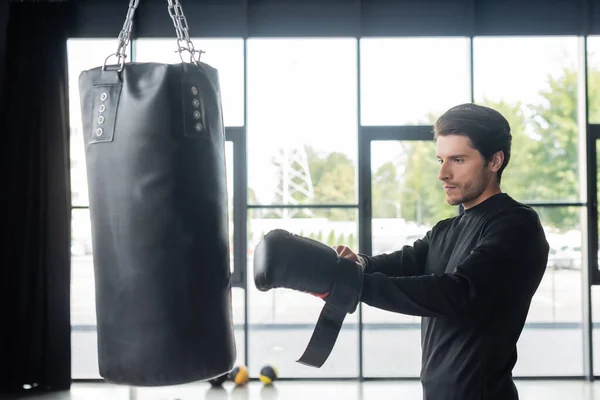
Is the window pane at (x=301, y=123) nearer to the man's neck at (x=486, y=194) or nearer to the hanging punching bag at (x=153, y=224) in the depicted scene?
the man's neck at (x=486, y=194)

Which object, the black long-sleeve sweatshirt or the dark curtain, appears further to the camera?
the dark curtain

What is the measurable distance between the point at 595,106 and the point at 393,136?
62.9 inches

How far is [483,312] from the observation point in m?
1.35

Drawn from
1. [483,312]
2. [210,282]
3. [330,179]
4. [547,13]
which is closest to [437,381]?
[483,312]

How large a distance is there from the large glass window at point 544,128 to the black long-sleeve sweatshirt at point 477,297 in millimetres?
3151

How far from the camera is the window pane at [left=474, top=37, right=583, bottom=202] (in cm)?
440

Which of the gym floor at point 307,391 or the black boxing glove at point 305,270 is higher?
the black boxing glove at point 305,270

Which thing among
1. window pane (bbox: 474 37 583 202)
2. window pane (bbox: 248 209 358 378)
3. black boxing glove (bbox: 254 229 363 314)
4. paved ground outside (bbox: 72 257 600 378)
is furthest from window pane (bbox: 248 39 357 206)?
black boxing glove (bbox: 254 229 363 314)

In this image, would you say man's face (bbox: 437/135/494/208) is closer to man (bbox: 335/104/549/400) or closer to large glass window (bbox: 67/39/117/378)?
man (bbox: 335/104/549/400)

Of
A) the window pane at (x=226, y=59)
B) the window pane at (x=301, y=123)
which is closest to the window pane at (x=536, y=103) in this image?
the window pane at (x=301, y=123)

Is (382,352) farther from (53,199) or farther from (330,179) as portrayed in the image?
(53,199)

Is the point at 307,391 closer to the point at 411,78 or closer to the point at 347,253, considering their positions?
the point at 411,78

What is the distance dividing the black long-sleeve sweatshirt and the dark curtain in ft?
11.3

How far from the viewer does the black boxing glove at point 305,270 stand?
1.15 m
